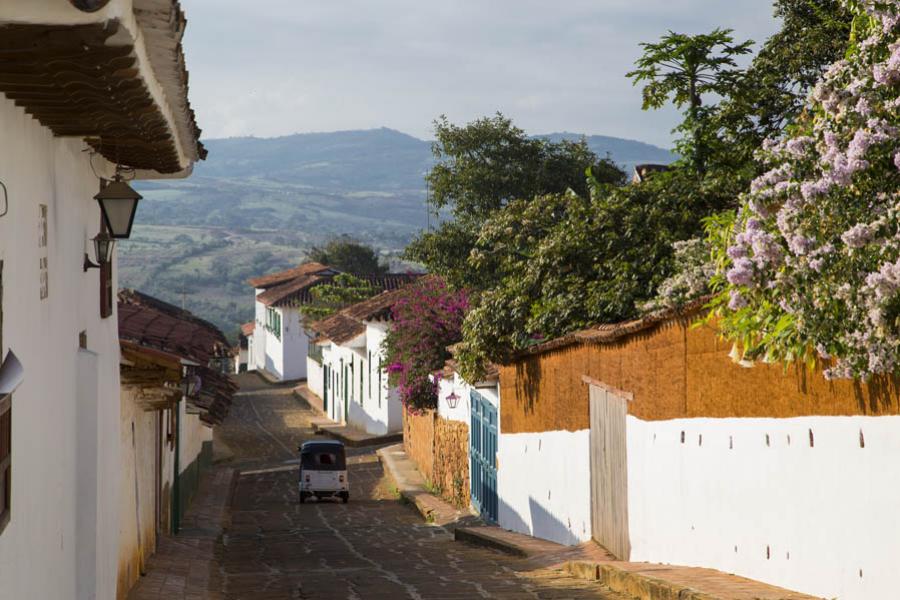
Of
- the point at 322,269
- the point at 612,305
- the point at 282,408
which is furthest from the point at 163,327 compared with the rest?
the point at 322,269

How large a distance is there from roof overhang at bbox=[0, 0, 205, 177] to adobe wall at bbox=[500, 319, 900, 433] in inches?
195

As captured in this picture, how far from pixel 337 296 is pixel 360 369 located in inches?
475

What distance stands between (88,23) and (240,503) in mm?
25737

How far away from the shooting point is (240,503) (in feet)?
97.2

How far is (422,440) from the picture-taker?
106ft

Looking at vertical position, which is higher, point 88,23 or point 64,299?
point 88,23

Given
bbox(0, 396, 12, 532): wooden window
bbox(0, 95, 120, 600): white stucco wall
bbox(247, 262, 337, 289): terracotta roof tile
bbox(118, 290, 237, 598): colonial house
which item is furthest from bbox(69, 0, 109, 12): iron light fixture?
bbox(247, 262, 337, 289): terracotta roof tile

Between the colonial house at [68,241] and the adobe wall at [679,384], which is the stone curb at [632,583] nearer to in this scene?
the adobe wall at [679,384]

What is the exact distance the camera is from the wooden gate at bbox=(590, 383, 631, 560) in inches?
587

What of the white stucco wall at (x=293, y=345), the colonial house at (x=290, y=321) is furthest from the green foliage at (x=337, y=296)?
the white stucco wall at (x=293, y=345)

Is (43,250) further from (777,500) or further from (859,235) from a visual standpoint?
(777,500)

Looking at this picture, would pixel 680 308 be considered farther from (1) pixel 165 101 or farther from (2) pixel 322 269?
(2) pixel 322 269

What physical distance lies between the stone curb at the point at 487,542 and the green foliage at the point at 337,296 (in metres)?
37.0

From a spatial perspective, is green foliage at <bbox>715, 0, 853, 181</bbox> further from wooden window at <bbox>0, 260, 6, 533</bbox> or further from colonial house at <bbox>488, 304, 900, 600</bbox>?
wooden window at <bbox>0, 260, 6, 533</bbox>
